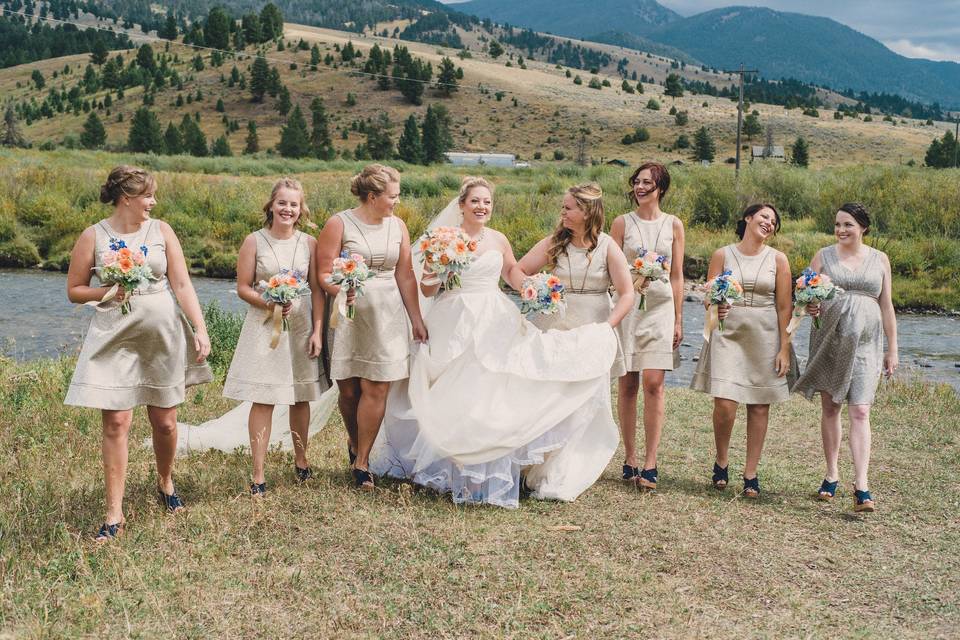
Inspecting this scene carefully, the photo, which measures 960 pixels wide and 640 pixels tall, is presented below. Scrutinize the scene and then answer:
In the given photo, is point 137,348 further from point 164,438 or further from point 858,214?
point 858,214

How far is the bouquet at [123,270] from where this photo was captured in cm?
531

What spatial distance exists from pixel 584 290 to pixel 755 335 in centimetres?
140

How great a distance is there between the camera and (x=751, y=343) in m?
6.95

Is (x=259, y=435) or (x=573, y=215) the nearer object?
(x=259, y=435)

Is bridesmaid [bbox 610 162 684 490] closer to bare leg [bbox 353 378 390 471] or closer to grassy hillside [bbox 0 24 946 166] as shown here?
bare leg [bbox 353 378 390 471]

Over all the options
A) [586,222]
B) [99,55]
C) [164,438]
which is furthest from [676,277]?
[99,55]

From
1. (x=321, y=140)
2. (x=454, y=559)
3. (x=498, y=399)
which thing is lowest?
(x=454, y=559)

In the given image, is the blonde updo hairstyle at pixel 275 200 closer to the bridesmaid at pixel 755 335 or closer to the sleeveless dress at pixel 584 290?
the sleeveless dress at pixel 584 290

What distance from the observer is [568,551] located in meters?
5.72

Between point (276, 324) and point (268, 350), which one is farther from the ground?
point (276, 324)

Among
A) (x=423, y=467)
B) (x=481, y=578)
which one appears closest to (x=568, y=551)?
(x=481, y=578)

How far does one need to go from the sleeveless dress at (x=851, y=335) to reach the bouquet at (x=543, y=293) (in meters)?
2.11

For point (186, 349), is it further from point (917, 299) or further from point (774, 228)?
point (917, 299)

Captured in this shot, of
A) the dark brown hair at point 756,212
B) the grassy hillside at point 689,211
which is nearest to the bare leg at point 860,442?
the dark brown hair at point 756,212
